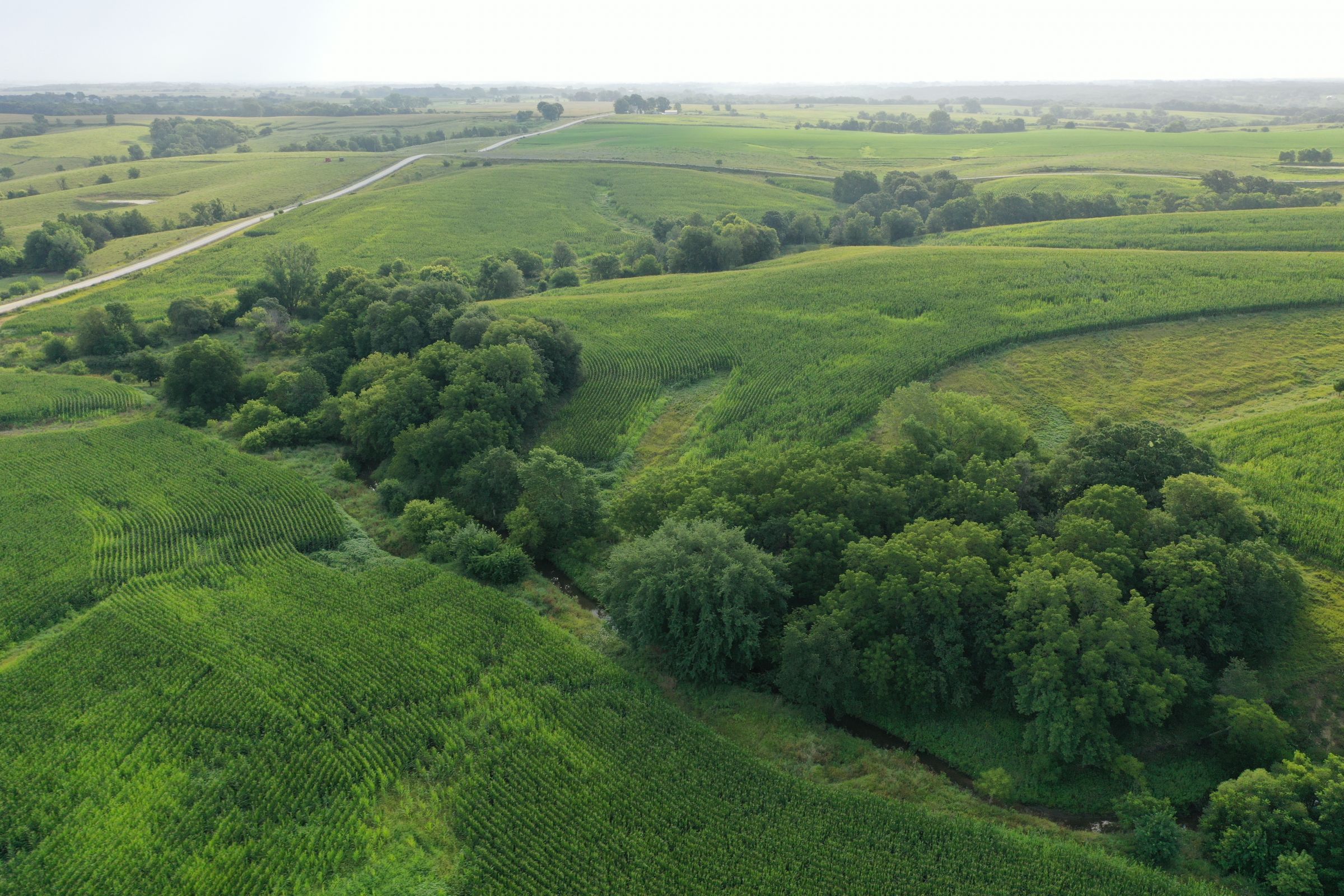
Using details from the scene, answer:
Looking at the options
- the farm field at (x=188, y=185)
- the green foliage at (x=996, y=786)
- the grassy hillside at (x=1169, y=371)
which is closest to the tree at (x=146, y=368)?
the farm field at (x=188, y=185)

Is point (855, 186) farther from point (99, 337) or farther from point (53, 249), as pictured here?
point (53, 249)

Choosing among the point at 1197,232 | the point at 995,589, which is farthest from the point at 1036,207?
the point at 995,589

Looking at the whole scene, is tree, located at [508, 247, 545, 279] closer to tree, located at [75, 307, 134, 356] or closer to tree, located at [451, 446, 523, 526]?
tree, located at [75, 307, 134, 356]

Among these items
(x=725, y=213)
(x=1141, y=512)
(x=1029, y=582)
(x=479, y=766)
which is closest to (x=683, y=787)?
(x=479, y=766)

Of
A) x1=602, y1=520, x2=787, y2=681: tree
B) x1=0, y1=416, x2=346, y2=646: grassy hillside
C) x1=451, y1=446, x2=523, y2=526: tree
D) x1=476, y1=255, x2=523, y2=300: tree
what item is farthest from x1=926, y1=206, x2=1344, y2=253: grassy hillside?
x1=0, y1=416, x2=346, y2=646: grassy hillside

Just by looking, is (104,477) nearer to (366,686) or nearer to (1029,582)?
(366,686)

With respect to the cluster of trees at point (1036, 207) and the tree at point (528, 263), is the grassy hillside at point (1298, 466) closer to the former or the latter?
the cluster of trees at point (1036, 207)
